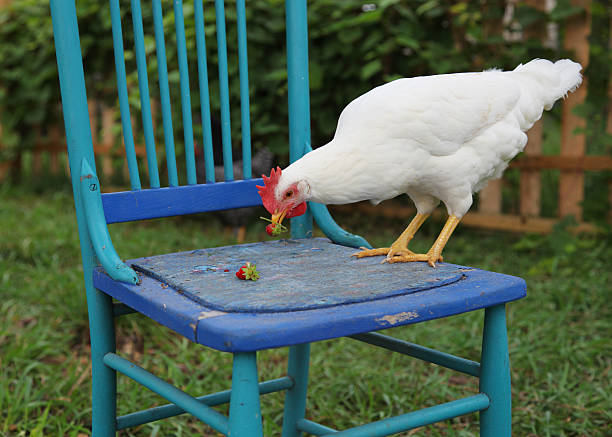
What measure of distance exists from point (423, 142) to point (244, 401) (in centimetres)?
53

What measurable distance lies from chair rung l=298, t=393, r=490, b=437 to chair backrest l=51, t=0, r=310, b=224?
20.4 inches

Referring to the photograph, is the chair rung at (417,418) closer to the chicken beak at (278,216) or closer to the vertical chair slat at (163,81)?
the chicken beak at (278,216)

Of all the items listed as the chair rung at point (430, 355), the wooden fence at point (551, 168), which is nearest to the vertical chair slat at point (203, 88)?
the chair rung at point (430, 355)

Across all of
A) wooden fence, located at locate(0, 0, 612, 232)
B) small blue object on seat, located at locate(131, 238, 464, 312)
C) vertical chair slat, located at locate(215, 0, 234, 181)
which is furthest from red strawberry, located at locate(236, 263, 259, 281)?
wooden fence, located at locate(0, 0, 612, 232)

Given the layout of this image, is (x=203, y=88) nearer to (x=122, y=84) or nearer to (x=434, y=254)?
(x=122, y=84)

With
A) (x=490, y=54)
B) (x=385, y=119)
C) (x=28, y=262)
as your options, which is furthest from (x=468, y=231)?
(x=385, y=119)

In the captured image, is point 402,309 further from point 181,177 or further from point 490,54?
point 181,177

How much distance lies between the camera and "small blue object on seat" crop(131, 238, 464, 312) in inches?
35.0

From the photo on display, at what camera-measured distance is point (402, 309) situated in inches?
34.6

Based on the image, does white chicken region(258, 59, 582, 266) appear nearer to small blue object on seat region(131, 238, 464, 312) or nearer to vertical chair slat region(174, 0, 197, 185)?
small blue object on seat region(131, 238, 464, 312)

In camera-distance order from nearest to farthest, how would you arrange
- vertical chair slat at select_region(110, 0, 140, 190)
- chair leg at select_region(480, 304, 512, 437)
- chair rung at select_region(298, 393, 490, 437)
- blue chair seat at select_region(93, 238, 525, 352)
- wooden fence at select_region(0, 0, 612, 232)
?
blue chair seat at select_region(93, 238, 525, 352)
chair rung at select_region(298, 393, 490, 437)
chair leg at select_region(480, 304, 512, 437)
vertical chair slat at select_region(110, 0, 140, 190)
wooden fence at select_region(0, 0, 612, 232)

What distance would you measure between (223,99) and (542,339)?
133 cm

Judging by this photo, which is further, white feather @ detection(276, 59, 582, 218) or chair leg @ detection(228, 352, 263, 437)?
white feather @ detection(276, 59, 582, 218)

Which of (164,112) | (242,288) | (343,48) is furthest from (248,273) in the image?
(343,48)
